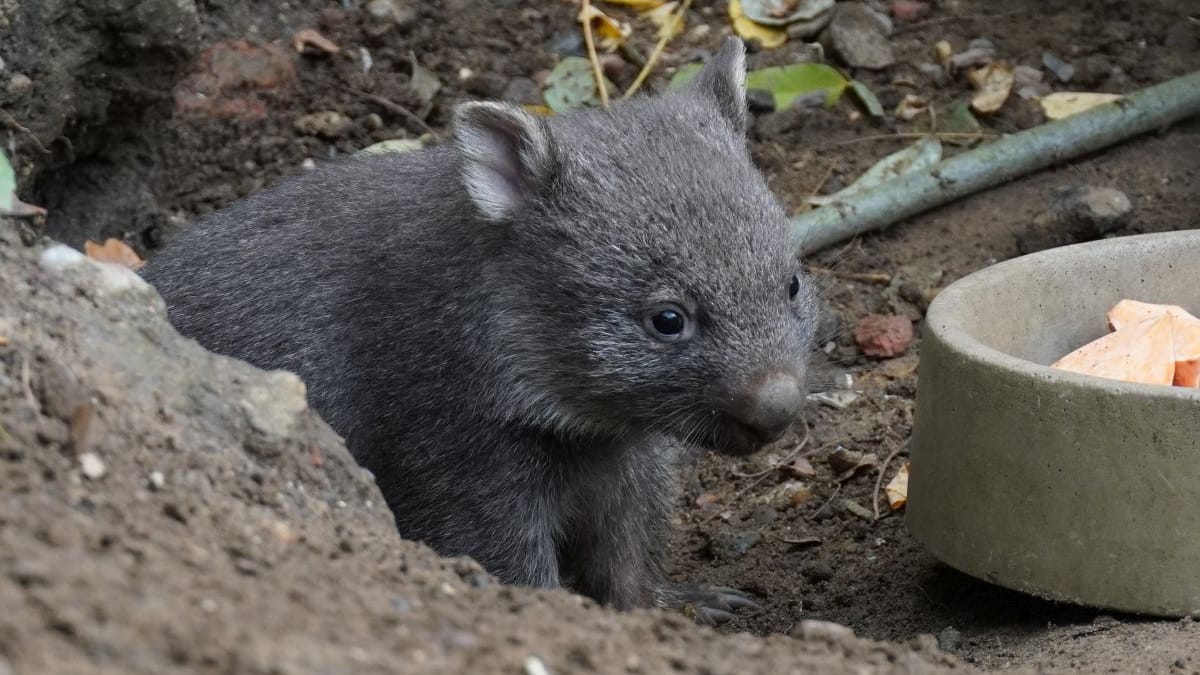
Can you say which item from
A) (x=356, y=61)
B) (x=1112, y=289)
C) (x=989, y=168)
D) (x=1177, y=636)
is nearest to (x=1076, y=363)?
(x=1112, y=289)

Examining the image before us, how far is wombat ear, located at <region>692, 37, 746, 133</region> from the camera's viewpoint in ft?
17.3

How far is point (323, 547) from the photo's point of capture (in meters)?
3.29

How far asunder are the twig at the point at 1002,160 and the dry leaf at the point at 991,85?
355mm

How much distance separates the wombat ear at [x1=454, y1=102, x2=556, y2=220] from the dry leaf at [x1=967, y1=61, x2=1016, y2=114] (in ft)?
12.3

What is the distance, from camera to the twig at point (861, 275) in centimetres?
726

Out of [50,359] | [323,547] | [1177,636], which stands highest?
[50,359]

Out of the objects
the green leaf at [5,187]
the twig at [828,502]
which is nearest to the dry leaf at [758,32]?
the twig at [828,502]

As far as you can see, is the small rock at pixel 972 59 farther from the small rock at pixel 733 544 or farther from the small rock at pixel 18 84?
the small rock at pixel 18 84

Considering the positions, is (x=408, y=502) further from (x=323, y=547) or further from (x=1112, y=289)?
(x=1112, y=289)

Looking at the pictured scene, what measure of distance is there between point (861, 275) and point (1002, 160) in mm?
884

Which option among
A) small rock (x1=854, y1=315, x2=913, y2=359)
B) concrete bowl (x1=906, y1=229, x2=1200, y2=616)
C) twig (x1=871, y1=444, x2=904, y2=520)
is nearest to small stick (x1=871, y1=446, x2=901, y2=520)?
twig (x1=871, y1=444, x2=904, y2=520)

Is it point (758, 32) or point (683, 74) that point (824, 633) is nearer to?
point (683, 74)

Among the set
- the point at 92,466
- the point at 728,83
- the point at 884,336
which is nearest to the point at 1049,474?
the point at 728,83

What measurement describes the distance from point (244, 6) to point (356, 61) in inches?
23.8
